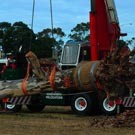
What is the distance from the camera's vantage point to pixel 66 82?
64.0 feet

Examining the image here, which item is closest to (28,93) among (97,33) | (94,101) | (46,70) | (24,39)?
(46,70)

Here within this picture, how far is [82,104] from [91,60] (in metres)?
2.47

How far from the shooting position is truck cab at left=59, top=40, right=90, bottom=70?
2411 cm

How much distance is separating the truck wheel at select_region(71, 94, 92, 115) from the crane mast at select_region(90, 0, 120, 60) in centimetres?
234

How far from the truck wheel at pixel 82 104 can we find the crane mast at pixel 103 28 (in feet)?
7.68

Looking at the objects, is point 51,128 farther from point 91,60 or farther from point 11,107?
point 11,107

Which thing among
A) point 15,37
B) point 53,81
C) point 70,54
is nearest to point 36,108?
point 70,54

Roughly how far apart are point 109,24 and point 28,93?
4.90m

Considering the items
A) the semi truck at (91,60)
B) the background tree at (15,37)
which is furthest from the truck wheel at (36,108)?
the background tree at (15,37)

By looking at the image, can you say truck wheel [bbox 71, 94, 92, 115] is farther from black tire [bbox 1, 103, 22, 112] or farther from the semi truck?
black tire [bbox 1, 103, 22, 112]

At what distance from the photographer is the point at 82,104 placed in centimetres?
2083

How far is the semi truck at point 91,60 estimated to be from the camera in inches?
808

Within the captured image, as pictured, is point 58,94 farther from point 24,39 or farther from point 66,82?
point 24,39

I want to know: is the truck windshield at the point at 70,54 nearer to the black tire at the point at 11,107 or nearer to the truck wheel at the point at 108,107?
the black tire at the point at 11,107
